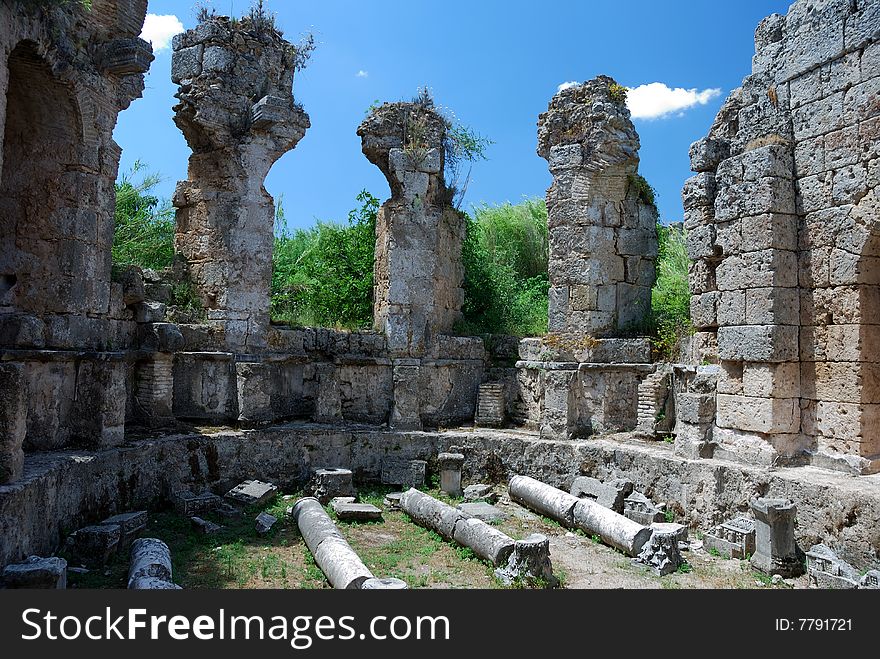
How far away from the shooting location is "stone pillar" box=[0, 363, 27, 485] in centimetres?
611

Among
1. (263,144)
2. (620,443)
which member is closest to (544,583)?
(620,443)

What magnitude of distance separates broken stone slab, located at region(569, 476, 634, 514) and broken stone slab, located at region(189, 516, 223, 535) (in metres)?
4.91

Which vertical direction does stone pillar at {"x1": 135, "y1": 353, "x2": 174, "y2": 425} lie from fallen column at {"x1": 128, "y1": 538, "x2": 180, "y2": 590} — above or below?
above

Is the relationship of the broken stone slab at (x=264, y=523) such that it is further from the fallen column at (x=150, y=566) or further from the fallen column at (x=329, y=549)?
the fallen column at (x=150, y=566)

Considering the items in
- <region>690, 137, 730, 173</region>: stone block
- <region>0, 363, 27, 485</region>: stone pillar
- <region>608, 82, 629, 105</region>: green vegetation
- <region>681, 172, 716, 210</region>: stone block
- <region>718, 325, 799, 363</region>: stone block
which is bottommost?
<region>0, 363, 27, 485</region>: stone pillar

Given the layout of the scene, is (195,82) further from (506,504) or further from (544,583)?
(544,583)

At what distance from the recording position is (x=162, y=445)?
8.99 metres

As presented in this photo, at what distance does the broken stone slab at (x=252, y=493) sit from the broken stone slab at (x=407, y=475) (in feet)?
6.07

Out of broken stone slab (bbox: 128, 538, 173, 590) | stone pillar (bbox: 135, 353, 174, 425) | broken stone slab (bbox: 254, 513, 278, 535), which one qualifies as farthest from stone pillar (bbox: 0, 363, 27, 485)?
stone pillar (bbox: 135, 353, 174, 425)

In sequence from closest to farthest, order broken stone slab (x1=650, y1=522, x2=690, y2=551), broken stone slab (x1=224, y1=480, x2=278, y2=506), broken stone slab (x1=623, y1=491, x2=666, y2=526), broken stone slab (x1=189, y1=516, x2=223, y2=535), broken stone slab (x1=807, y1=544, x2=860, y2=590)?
broken stone slab (x1=807, y1=544, x2=860, y2=590), broken stone slab (x1=650, y1=522, x2=690, y2=551), broken stone slab (x1=189, y1=516, x2=223, y2=535), broken stone slab (x1=623, y1=491, x2=666, y2=526), broken stone slab (x1=224, y1=480, x2=278, y2=506)

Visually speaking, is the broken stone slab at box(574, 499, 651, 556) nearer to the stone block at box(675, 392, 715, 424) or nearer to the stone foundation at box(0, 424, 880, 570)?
the stone foundation at box(0, 424, 880, 570)

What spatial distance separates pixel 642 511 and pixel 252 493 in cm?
536

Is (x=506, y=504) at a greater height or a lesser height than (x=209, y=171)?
lesser

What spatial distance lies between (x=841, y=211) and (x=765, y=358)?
1952 millimetres
